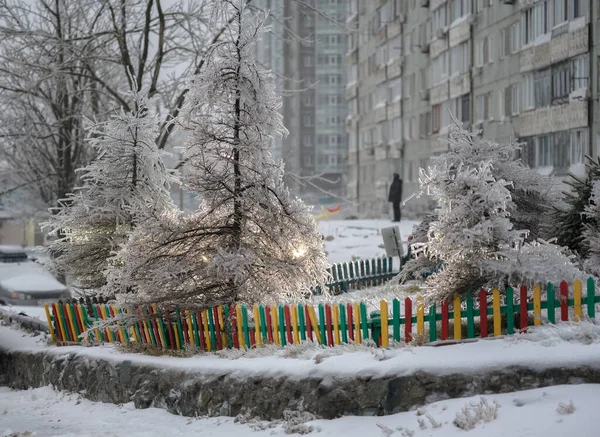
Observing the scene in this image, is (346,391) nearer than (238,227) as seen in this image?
Yes

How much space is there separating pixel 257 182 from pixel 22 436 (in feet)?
16.1

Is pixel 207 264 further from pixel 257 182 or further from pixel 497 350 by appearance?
pixel 497 350

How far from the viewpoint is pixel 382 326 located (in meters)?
11.5

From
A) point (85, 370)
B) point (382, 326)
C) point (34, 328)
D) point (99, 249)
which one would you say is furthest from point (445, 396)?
point (34, 328)

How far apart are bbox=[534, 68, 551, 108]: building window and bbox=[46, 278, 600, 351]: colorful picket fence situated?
23771mm

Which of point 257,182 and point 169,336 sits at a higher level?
point 257,182

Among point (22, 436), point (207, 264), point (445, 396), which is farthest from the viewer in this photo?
point (207, 264)

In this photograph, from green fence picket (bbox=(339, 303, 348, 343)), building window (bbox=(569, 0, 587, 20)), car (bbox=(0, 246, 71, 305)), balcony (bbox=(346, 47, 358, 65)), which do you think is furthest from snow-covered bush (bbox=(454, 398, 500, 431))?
balcony (bbox=(346, 47, 358, 65))

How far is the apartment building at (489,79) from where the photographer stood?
32312 millimetres

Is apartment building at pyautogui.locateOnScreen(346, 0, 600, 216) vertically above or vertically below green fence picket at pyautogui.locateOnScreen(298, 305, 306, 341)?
above

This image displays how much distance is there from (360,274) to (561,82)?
14570mm

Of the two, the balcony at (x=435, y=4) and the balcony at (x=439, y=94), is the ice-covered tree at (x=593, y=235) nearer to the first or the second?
the balcony at (x=439, y=94)

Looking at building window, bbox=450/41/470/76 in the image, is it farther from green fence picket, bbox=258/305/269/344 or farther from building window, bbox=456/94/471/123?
green fence picket, bbox=258/305/269/344

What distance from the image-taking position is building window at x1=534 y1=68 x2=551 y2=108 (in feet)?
115
